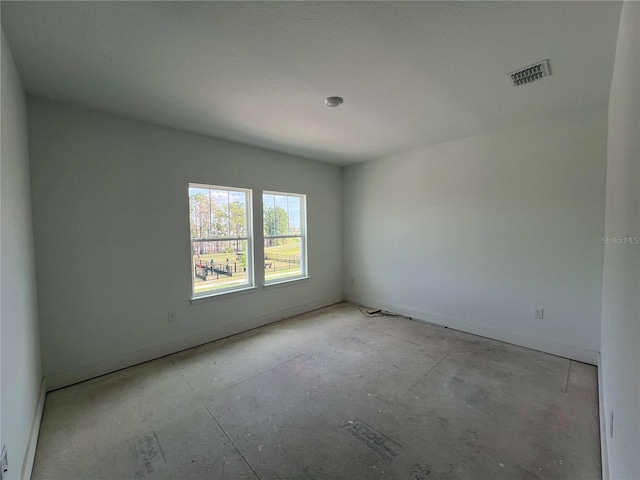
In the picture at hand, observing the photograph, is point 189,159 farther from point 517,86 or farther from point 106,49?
point 517,86

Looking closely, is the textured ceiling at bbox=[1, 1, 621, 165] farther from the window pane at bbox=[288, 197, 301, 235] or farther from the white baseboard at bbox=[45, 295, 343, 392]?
the white baseboard at bbox=[45, 295, 343, 392]

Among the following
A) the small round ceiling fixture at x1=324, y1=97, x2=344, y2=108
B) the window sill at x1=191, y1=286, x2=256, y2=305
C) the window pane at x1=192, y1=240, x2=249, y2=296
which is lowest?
the window sill at x1=191, y1=286, x2=256, y2=305

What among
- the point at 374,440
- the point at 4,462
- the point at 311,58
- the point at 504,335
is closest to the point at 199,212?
the point at 311,58

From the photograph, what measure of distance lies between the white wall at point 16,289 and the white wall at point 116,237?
205mm

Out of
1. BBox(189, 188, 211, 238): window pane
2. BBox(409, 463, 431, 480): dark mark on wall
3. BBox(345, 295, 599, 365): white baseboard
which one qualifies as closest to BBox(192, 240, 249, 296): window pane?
BBox(189, 188, 211, 238): window pane

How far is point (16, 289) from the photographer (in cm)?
168

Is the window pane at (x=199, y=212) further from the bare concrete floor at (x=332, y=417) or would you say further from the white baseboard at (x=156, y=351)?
the bare concrete floor at (x=332, y=417)

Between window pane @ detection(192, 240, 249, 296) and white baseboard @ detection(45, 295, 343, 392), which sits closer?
white baseboard @ detection(45, 295, 343, 392)

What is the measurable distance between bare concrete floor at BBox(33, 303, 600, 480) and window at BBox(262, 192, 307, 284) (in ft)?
4.59

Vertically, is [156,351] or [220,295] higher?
[220,295]

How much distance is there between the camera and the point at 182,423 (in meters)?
2.03

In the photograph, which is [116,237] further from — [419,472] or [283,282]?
[419,472]

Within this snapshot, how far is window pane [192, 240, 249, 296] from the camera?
3.45 meters

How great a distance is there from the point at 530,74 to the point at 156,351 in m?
4.32
